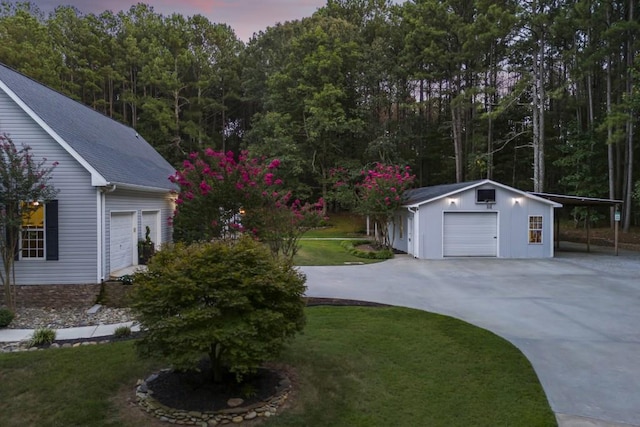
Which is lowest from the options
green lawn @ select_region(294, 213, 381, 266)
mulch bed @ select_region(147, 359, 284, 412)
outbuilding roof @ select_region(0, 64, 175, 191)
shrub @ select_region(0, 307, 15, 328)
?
mulch bed @ select_region(147, 359, 284, 412)

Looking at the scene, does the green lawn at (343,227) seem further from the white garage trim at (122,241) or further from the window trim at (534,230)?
the white garage trim at (122,241)

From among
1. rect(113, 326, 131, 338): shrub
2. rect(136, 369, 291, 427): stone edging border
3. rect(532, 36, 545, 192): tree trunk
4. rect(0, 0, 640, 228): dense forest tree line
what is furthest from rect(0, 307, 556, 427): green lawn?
Result: rect(0, 0, 640, 228): dense forest tree line

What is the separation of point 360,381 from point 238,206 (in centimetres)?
504

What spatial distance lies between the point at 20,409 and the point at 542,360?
20.3 feet

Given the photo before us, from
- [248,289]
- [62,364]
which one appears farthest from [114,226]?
[248,289]

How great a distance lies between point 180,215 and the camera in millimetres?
9164

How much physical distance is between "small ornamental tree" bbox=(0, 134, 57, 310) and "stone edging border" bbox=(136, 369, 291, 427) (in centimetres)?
562

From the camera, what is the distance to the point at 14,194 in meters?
7.73

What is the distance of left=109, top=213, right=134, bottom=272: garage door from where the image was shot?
984 cm

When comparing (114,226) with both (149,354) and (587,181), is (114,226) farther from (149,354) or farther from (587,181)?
(587,181)

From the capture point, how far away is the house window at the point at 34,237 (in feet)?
28.9

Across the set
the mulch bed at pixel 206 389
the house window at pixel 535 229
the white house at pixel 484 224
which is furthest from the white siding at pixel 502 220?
the mulch bed at pixel 206 389

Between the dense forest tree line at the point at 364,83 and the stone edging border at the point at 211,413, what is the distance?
21.5 metres

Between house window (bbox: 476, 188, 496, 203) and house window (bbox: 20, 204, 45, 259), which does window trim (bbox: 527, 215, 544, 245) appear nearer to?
house window (bbox: 476, 188, 496, 203)
